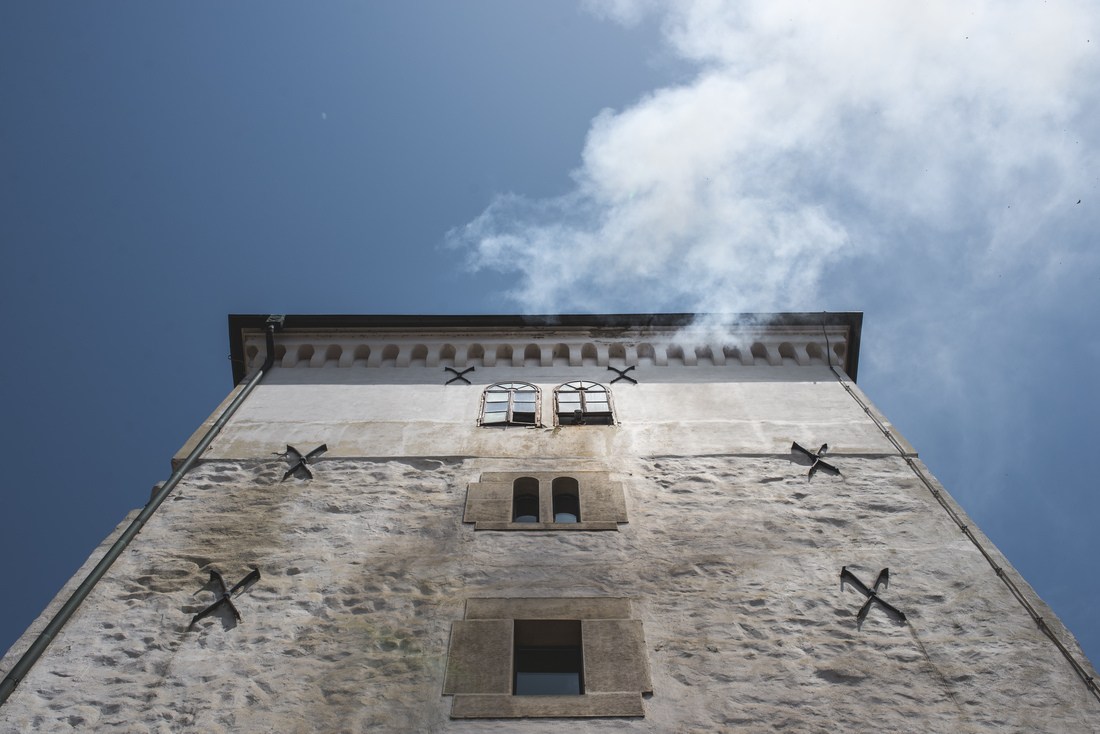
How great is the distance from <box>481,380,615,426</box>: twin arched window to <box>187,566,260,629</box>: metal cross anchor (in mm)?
3457

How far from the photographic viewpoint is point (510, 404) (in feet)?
36.7

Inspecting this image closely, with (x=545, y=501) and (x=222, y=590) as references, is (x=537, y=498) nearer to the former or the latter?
(x=545, y=501)

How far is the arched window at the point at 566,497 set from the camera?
9359 mm

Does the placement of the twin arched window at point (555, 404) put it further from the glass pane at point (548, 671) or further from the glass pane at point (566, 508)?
the glass pane at point (548, 671)

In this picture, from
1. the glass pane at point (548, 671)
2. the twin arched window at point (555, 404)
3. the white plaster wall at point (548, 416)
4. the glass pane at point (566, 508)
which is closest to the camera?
the glass pane at point (548, 671)

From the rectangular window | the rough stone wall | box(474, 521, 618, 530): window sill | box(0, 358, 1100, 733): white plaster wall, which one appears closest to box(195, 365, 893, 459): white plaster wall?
box(0, 358, 1100, 733): white plaster wall

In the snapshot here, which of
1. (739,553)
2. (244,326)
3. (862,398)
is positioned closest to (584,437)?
(739,553)

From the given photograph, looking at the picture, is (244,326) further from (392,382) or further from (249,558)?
(249,558)

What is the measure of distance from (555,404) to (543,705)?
4.91m

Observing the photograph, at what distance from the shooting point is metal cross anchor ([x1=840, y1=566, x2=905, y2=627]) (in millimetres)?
7566

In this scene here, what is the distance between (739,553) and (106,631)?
537 cm

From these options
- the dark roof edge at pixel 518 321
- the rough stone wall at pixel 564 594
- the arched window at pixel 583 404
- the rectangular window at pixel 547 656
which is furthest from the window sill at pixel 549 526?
the dark roof edge at pixel 518 321

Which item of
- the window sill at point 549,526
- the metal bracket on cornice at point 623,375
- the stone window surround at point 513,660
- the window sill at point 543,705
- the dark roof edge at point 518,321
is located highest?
the dark roof edge at point 518,321

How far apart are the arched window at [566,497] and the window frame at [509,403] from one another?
126 centimetres
